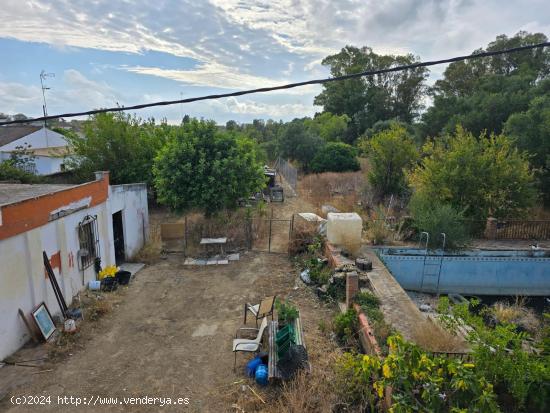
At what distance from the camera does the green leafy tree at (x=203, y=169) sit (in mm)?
13211

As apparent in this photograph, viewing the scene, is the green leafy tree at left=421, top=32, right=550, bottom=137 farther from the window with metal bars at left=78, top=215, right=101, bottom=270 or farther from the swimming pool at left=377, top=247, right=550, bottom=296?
the window with metal bars at left=78, top=215, right=101, bottom=270

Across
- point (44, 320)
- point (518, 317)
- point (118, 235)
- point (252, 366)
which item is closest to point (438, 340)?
point (252, 366)

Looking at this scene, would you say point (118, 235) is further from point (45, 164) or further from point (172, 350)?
point (45, 164)

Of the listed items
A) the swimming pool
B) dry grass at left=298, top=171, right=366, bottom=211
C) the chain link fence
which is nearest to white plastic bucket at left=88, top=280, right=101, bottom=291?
the swimming pool

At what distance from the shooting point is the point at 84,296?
9.27 metres

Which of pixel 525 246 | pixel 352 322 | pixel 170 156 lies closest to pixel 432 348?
pixel 352 322

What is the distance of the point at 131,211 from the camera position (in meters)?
12.9

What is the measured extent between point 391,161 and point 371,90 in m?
30.9

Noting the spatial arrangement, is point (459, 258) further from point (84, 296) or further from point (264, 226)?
point (84, 296)

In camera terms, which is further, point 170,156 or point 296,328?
point 170,156

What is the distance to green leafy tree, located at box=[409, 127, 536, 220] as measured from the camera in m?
13.2

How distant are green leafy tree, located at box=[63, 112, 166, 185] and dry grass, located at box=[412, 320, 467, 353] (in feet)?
47.7

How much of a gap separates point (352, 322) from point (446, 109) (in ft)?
79.4

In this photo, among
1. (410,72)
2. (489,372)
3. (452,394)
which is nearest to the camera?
(452,394)
